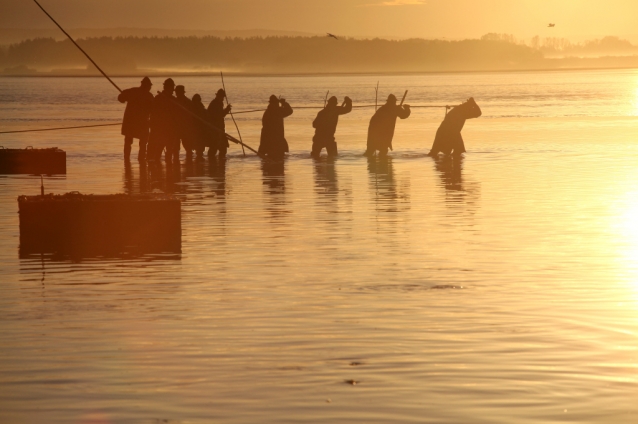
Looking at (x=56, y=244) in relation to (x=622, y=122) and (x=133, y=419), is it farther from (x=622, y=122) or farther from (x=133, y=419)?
(x=622, y=122)

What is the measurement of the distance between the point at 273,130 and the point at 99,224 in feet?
47.1

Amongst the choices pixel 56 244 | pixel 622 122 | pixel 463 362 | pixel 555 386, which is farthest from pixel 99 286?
pixel 622 122

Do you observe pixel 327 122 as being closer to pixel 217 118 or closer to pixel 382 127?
pixel 382 127

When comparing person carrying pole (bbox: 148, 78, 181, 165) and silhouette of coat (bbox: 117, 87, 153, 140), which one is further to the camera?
person carrying pole (bbox: 148, 78, 181, 165)

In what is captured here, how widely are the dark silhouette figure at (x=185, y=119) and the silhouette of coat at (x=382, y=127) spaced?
372 cm

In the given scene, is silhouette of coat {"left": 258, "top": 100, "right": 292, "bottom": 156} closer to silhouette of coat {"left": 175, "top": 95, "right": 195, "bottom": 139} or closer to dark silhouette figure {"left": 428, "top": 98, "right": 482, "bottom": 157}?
silhouette of coat {"left": 175, "top": 95, "right": 195, "bottom": 139}

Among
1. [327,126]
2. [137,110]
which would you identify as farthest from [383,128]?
[137,110]

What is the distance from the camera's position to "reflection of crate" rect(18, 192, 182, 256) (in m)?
11.8

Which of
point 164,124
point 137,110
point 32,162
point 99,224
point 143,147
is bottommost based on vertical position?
point 99,224

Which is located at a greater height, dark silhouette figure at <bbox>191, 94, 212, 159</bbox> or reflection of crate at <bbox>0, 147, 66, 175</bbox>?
dark silhouette figure at <bbox>191, 94, 212, 159</bbox>

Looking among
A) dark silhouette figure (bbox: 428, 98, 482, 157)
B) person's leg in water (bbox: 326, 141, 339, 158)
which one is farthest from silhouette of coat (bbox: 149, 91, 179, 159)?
dark silhouette figure (bbox: 428, 98, 482, 157)

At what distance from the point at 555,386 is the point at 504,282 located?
341 cm

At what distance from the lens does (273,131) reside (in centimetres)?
2612

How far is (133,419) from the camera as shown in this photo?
5.86 meters
